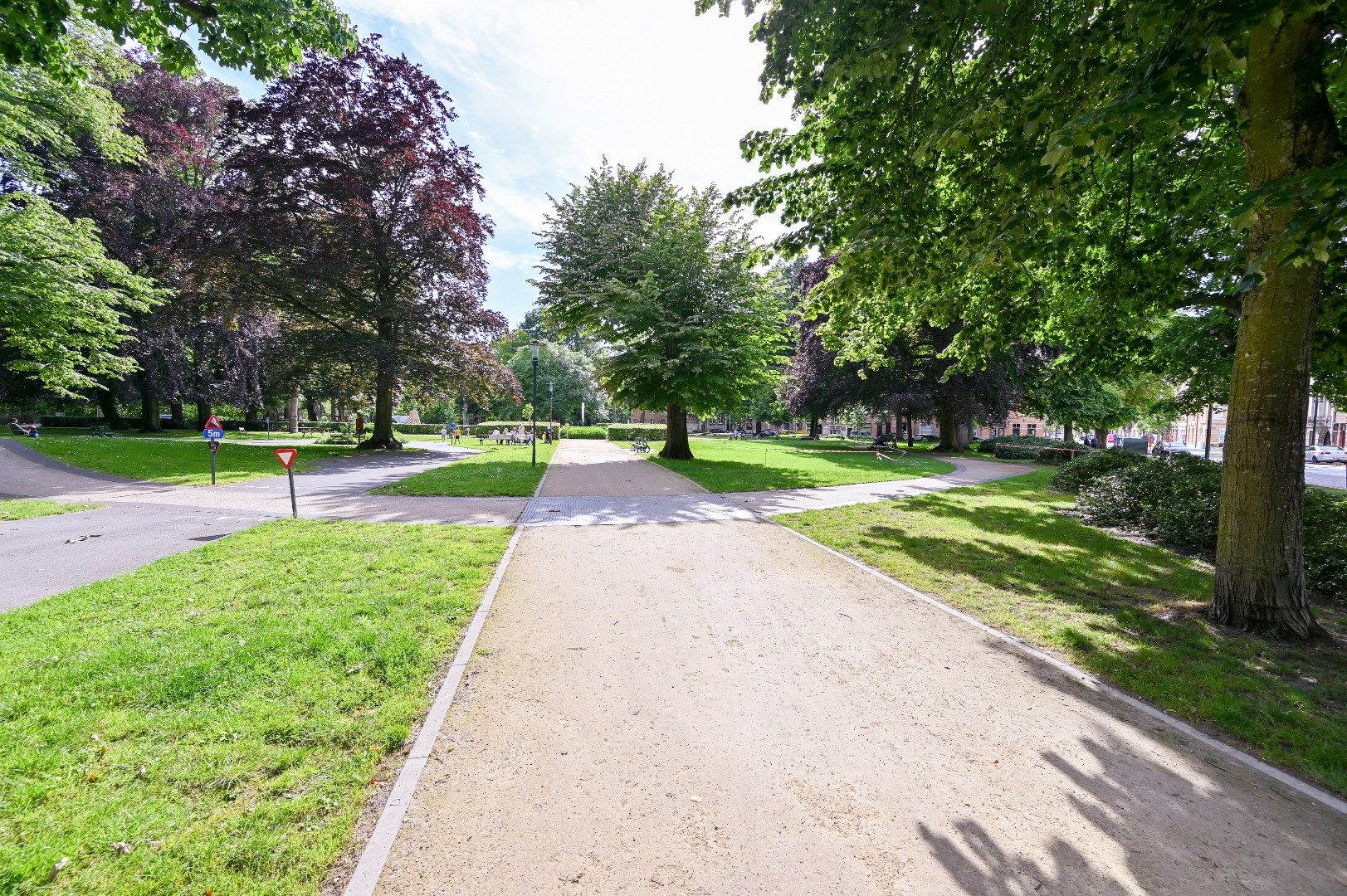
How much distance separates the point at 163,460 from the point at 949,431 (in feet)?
116

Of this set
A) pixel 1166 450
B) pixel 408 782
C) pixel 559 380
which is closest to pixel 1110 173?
pixel 408 782

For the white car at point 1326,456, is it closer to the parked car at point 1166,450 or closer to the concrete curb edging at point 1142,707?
the parked car at point 1166,450

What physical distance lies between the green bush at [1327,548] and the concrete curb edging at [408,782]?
964cm

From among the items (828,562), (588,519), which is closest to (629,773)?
(828,562)

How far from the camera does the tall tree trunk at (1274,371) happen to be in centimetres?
445

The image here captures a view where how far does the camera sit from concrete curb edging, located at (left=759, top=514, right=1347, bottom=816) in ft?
9.28

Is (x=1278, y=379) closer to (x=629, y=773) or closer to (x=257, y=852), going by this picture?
(x=629, y=773)

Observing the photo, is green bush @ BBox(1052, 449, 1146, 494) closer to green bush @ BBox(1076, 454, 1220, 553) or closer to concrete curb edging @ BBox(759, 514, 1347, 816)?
green bush @ BBox(1076, 454, 1220, 553)

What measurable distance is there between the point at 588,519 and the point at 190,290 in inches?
923

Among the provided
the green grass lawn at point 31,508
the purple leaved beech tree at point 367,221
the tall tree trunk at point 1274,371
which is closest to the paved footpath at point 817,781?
the tall tree trunk at point 1274,371

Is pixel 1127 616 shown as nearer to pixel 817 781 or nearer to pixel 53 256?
pixel 817 781

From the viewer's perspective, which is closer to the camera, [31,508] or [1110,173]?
[1110,173]

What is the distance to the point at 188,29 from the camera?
6.16 metres

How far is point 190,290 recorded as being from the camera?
2167 cm
